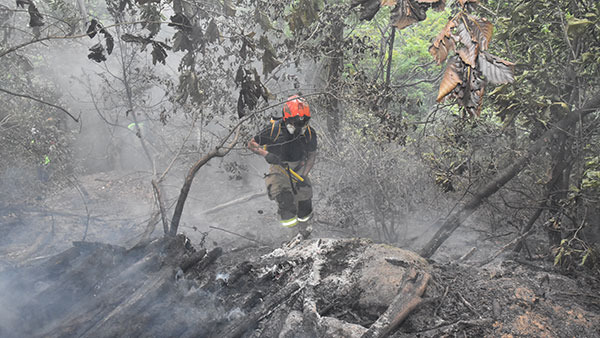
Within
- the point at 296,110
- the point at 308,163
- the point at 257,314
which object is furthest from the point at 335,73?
the point at 257,314

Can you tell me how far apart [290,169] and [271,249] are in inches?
54.7

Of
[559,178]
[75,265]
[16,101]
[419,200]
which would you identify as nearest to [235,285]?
[75,265]

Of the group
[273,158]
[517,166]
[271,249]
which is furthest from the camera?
[273,158]

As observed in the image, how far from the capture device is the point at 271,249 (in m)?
5.68

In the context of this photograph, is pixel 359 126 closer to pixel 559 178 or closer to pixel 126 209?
pixel 559 178

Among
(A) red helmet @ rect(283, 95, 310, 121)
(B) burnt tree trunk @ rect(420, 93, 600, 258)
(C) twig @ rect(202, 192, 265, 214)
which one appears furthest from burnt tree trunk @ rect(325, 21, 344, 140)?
(C) twig @ rect(202, 192, 265, 214)

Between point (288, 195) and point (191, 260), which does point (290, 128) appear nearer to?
point (288, 195)

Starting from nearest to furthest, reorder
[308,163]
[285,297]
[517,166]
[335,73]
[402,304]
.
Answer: [402,304] < [285,297] < [517,166] < [308,163] < [335,73]

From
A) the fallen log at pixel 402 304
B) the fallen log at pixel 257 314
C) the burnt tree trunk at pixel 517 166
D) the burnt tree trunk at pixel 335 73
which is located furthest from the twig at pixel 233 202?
the fallen log at pixel 402 304

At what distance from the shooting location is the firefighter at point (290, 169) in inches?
237

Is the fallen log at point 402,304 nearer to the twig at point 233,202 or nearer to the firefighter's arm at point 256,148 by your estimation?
the firefighter's arm at point 256,148

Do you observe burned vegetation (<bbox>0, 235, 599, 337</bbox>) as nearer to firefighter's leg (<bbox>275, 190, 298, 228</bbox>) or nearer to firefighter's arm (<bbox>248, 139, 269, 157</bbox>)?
firefighter's arm (<bbox>248, 139, 269, 157</bbox>)

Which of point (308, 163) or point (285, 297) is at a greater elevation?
point (308, 163)

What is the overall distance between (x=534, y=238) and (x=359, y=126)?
11.1ft
